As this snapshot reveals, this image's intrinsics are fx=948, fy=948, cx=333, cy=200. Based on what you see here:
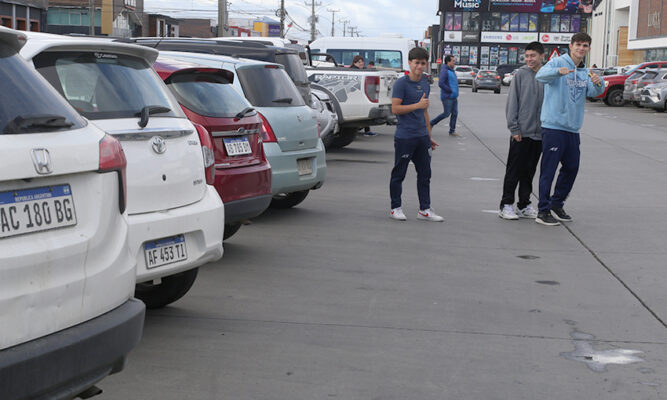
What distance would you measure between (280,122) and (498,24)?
428ft

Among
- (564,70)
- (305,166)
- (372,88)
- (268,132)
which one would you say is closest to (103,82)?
(268,132)

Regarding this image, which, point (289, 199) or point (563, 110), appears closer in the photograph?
point (563, 110)

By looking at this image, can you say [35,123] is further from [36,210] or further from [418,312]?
[418,312]

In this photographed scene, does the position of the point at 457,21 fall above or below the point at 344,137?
above

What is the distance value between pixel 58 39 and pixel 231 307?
214cm

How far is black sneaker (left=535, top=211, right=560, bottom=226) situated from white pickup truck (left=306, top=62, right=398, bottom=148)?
8.62m

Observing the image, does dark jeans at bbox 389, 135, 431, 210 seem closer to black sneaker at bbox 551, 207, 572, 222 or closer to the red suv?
black sneaker at bbox 551, 207, 572, 222

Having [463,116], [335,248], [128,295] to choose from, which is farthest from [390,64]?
[128,295]

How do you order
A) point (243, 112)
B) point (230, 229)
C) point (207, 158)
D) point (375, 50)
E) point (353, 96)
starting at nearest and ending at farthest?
point (207, 158), point (243, 112), point (230, 229), point (353, 96), point (375, 50)

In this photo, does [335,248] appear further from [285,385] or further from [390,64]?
[390,64]

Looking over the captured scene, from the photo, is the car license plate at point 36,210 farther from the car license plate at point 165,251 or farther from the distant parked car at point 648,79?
the distant parked car at point 648,79

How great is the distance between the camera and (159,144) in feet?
17.7

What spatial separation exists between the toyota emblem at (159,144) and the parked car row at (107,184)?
17 mm

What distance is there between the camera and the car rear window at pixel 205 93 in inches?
295
